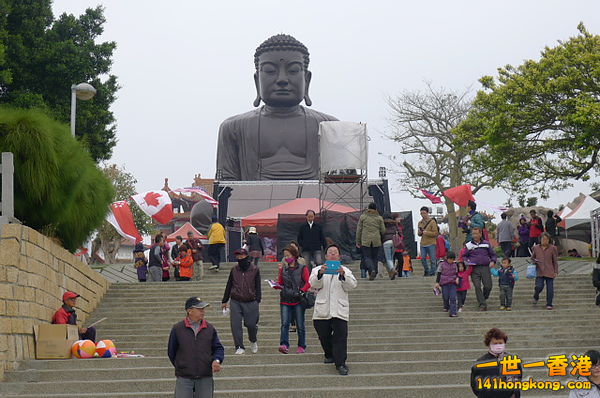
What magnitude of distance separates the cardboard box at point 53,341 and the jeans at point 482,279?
6.30m

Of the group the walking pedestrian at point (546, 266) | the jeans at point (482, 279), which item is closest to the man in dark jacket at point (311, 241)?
the jeans at point (482, 279)

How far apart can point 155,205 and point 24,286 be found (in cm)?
1265

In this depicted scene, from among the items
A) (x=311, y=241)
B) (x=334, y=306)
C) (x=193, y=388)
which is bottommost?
(x=193, y=388)

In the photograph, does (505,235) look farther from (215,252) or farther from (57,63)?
(57,63)

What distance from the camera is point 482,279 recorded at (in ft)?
45.5

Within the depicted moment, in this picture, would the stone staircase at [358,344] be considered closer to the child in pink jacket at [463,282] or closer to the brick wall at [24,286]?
the child in pink jacket at [463,282]

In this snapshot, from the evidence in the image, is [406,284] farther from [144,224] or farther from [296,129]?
[144,224]

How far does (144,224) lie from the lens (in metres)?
43.7

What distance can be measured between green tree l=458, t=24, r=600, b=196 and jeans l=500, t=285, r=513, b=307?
481cm

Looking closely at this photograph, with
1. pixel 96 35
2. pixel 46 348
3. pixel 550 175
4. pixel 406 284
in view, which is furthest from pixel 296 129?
pixel 46 348

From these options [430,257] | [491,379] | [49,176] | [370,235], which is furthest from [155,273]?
[491,379]

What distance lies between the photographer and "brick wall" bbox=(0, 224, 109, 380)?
10188 millimetres

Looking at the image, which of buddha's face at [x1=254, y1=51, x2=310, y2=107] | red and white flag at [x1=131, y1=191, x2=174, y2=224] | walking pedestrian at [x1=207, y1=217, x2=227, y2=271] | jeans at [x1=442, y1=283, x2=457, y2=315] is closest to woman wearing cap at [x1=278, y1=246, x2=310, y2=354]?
jeans at [x1=442, y1=283, x2=457, y2=315]

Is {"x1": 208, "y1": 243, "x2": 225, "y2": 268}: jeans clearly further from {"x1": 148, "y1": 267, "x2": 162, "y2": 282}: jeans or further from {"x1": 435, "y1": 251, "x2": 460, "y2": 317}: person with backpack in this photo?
{"x1": 435, "y1": 251, "x2": 460, "y2": 317}: person with backpack
